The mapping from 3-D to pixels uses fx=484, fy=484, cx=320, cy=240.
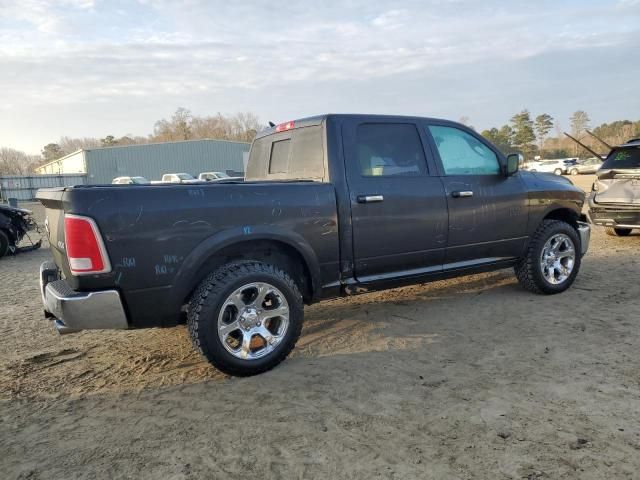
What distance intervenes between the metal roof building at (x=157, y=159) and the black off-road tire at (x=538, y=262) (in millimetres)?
38584

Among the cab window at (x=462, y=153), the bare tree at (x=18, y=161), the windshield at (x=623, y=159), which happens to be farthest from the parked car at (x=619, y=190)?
the bare tree at (x=18, y=161)

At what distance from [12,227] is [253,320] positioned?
28.5ft

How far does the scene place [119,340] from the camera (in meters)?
4.41

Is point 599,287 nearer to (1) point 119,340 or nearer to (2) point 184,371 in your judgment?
(2) point 184,371

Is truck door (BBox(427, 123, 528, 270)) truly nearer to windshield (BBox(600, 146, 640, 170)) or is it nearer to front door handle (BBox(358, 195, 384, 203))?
front door handle (BBox(358, 195, 384, 203))

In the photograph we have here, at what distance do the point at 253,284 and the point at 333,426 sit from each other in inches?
44.6

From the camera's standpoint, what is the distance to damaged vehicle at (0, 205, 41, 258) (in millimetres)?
9617

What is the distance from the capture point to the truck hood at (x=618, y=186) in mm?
7643

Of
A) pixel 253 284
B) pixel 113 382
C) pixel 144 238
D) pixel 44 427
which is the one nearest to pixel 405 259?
pixel 253 284

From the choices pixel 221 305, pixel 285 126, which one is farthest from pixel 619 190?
pixel 221 305

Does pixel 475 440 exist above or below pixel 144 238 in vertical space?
below

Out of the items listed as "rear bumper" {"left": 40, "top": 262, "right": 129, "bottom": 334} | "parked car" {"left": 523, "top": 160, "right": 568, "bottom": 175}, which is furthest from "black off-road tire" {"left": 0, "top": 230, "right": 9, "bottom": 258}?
"parked car" {"left": 523, "top": 160, "right": 568, "bottom": 175}

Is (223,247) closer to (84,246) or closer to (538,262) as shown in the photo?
(84,246)

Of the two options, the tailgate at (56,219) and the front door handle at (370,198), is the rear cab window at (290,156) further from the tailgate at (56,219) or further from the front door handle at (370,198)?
the tailgate at (56,219)
